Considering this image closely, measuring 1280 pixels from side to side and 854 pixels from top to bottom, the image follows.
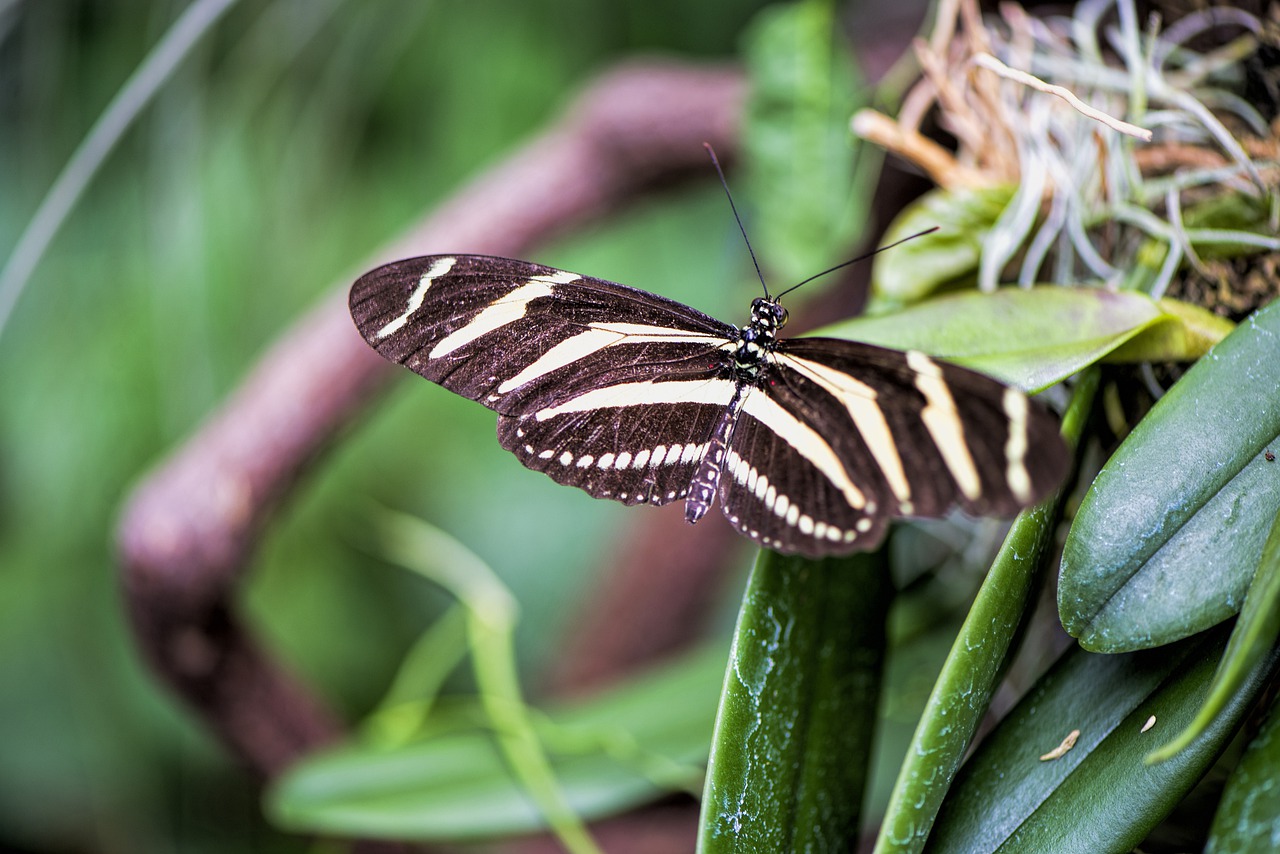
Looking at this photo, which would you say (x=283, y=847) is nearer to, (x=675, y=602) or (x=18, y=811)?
(x=18, y=811)

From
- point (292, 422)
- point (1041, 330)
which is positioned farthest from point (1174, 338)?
point (292, 422)

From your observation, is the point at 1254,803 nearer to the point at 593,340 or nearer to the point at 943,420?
the point at 943,420

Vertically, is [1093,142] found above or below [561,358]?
above

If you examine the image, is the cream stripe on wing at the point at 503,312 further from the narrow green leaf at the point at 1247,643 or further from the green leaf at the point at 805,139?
the green leaf at the point at 805,139

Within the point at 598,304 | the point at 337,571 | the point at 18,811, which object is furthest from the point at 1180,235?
the point at 18,811

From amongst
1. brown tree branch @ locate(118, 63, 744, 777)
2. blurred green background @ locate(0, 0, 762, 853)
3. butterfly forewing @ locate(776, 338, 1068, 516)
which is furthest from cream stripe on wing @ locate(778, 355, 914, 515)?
blurred green background @ locate(0, 0, 762, 853)
